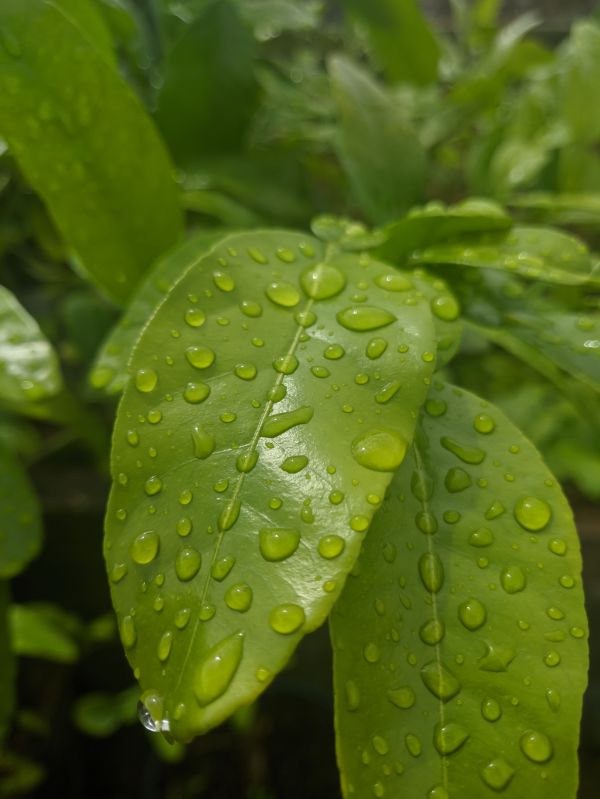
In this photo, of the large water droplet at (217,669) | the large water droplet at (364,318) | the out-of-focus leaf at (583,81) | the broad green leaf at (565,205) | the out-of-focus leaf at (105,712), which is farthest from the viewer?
the out-of-focus leaf at (105,712)

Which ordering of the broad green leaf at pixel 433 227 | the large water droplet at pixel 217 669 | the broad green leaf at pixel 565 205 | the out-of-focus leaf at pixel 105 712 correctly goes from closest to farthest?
the large water droplet at pixel 217 669 < the broad green leaf at pixel 433 227 < the broad green leaf at pixel 565 205 < the out-of-focus leaf at pixel 105 712

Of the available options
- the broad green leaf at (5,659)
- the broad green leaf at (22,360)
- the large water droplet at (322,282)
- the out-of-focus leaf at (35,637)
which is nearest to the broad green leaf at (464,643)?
the large water droplet at (322,282)

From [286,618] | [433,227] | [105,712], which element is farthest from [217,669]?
[105,712]

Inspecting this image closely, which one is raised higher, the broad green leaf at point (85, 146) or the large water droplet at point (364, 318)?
the broad green leaf at point (85, 146)

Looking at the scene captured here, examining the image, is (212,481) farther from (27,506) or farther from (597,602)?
(597,602)

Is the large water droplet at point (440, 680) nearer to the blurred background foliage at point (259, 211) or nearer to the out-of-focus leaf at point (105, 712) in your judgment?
the blurred background foliage at point (259, 211)

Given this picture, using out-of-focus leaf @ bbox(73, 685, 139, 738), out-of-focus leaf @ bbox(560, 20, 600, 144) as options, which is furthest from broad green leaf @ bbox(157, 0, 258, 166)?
out-of-focus leaf @ bbox(73, 685, 139, 738)

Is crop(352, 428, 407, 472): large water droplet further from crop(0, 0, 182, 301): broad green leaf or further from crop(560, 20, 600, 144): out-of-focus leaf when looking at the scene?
crop(560, 20, 600, 144): out-of-focus leaf

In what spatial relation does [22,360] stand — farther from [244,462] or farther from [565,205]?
[565,205]
